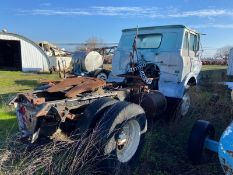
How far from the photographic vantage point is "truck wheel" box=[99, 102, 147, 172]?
3877mm

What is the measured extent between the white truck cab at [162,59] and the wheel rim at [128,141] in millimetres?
2710

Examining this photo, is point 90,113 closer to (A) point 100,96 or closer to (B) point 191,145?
(A) point 100,96

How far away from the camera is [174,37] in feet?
25.0

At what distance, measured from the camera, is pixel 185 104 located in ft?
23.7

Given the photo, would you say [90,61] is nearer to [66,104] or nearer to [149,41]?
[149,41]

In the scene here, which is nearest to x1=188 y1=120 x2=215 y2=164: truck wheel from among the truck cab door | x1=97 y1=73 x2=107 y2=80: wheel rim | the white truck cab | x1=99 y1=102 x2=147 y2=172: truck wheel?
x1=99 y1=102 x2=147 y2=172: truck wheel

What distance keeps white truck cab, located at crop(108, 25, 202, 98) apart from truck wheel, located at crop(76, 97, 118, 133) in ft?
9.44

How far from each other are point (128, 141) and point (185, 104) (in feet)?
10.4

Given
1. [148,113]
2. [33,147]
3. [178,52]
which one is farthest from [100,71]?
[33,147]

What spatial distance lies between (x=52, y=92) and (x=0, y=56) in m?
31.1

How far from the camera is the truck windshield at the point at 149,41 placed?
307 inches

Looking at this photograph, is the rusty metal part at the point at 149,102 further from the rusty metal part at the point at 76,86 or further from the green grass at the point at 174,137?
the rusty metal part at the point at 76,86

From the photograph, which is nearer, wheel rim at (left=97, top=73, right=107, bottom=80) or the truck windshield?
the truck windshield

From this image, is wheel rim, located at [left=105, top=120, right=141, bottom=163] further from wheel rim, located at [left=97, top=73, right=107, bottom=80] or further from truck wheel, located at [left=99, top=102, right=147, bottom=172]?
wheel rim, located at [left=97, top=73, right=107, bottom=80]
